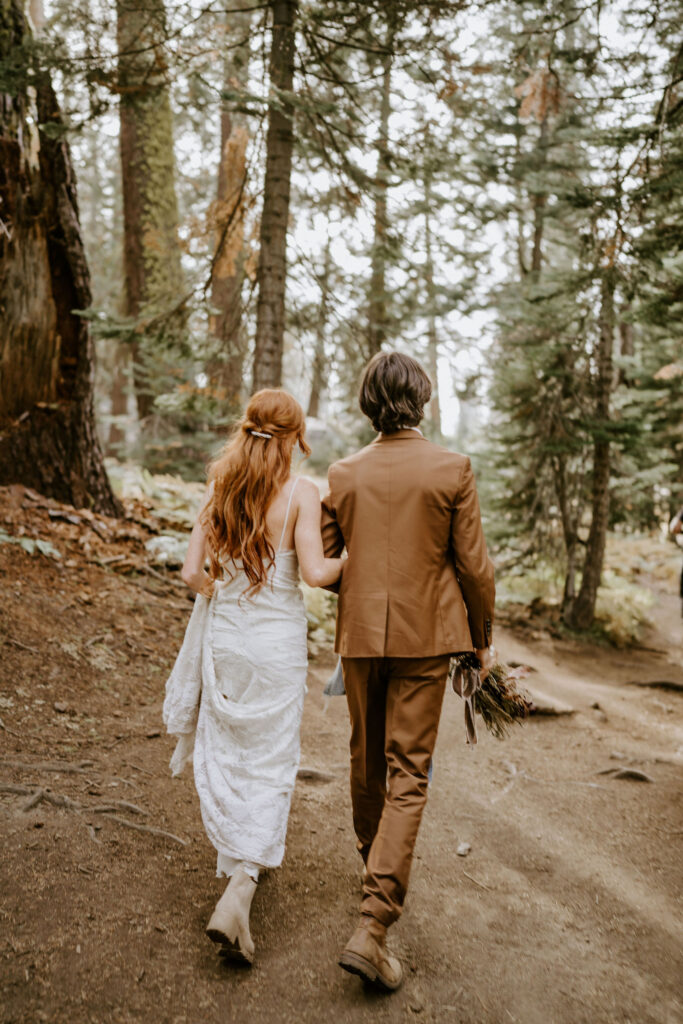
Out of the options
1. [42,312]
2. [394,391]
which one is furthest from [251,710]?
[42,312]

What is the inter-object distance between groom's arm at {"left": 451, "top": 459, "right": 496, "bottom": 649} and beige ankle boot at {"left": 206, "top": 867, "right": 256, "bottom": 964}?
1.54 m

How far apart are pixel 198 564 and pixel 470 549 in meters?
1.27

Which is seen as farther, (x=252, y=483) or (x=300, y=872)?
(x=300, y=872)

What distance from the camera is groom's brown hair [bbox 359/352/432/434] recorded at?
10.7 feet

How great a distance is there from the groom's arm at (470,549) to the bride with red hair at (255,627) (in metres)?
0.56

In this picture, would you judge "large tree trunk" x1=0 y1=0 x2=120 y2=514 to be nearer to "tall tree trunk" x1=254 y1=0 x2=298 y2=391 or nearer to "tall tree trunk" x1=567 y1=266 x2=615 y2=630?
"tall tree trunk" x1=254 y1=0 x2=298 y2=391

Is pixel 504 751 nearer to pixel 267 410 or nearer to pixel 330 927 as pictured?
pixel 330 927

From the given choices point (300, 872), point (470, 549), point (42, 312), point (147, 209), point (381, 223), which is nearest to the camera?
point (470, 549)

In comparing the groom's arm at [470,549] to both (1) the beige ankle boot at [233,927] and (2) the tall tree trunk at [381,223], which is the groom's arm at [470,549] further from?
(2) the tall tree trunk at [381,223]

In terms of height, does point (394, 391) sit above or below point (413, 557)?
above

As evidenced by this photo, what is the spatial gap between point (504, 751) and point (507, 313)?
7.00 meters

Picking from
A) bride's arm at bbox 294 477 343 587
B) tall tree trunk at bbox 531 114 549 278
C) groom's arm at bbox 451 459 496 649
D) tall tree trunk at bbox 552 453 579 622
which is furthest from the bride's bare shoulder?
tall tree trunk at bbox 531 114 549 278

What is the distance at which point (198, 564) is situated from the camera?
135 inches

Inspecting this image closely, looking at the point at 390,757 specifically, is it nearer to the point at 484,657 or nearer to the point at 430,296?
the point at 484,657
